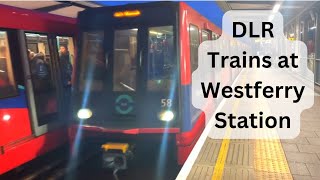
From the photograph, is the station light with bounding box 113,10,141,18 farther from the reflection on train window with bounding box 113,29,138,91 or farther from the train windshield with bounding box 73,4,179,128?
the reflection on train window with bounding box 113,29,138,91

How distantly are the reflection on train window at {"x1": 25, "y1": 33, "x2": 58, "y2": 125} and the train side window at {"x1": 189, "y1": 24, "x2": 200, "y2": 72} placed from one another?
3.13m

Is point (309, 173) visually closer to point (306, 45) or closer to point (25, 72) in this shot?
point (25, 72)

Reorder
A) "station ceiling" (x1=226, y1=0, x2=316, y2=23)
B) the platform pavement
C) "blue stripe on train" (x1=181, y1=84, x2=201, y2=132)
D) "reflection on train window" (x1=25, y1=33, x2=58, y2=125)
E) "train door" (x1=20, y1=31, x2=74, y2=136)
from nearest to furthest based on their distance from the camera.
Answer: the platform pavement → "blue stripe on train" (x1=181, y1=84, x2=201, y2=132) → "train door" (x1=20, y1=31, x2=74, y2=136) → "reflection on train window" (x1=25, y1=33, x2=58, y2=125) → "station ceiling" (x1=226, y1=0, x2=316, y2=23)

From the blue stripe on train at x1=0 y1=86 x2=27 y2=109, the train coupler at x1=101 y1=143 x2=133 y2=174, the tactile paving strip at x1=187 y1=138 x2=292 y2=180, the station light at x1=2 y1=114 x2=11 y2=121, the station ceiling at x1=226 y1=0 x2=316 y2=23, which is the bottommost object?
the tactile paving strip at x1=187 y1=138 x2=292 y2=180

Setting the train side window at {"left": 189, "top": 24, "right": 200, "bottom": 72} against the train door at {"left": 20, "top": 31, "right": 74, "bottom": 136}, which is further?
the train door at {"left": 20, "top": 31, "right": 74, "bottom": 136}

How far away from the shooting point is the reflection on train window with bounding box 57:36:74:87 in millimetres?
7633

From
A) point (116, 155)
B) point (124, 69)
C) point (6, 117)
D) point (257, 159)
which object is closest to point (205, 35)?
point (124, 69)

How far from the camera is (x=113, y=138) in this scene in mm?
5789

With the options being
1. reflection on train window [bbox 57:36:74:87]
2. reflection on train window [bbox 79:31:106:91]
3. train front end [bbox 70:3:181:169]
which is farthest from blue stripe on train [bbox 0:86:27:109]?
reflection on train window [bbox 57:36:74:87]

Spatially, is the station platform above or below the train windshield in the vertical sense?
below

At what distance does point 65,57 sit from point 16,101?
2.01m

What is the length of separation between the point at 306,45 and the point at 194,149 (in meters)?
16.7

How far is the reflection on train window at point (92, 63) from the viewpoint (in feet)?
19.4

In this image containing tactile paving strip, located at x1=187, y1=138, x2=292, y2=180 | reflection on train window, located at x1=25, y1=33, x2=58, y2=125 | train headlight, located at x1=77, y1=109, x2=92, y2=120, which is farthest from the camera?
reflection on train window, located at x1=25, y1=33, x2=58, y2=125
